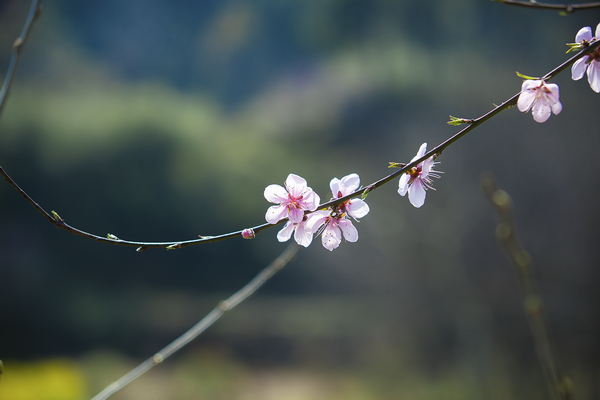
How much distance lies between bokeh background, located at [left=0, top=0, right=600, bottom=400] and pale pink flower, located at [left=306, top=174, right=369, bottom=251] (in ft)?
5.89

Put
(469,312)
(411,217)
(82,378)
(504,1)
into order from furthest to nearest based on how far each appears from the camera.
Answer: (411,217), (469,312), (82,378), (504,1)

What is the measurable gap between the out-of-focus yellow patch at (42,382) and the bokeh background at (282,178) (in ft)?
0.29

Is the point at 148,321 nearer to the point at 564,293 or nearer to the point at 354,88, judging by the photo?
the point at 354,88

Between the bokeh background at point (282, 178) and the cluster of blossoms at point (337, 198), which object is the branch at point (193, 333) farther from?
the bokeh background at point (282, 178)

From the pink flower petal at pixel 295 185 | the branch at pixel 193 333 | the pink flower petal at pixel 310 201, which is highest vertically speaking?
the pink flower petal at pixel 295 185

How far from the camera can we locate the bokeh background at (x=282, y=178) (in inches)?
84.7

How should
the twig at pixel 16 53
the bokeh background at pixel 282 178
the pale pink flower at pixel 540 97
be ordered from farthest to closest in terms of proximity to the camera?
the bokeh background at pixel 282 178 < the twig at pixel 16 53 < the pale pink flower at pixel 540 97

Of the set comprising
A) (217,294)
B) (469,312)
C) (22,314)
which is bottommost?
(22,314)

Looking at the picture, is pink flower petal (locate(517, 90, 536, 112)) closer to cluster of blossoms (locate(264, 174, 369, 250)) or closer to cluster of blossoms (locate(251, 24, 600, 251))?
cluster of blossoms (locate(251, 24, 600, 251))

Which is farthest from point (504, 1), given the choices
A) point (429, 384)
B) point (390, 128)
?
point (390, 128)

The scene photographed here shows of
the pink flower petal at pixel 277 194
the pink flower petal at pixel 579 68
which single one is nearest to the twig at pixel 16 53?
the pink flower petal at pixel 277 194

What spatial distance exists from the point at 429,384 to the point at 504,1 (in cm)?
200

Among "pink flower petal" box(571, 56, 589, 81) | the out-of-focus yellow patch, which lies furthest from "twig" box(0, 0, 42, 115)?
the out-of-focus yellow patch

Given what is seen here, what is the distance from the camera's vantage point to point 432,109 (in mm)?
2344
